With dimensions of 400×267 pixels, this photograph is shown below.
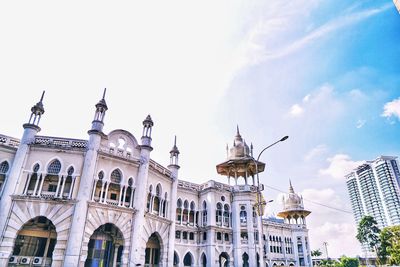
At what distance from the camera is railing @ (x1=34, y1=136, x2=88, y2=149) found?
23469 millimetres

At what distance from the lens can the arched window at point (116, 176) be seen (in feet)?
82.3

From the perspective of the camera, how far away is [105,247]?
2428cm

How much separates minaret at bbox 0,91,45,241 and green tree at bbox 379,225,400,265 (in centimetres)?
5434

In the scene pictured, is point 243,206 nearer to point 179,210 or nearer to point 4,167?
point 179,210

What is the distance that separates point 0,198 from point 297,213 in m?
49.9

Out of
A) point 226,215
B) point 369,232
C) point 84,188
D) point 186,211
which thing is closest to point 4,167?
point 84,188

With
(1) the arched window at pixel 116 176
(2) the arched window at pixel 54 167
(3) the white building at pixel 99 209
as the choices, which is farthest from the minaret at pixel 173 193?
(2) the arched window at pixel 54 167

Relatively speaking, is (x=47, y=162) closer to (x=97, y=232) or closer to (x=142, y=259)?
(x=97, y=232)

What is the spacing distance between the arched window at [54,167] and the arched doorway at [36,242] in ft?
14.0

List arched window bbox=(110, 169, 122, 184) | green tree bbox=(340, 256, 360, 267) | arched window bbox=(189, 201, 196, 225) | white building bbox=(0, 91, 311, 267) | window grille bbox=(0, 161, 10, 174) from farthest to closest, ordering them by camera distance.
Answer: green tree bbox=(340, 256, 360, 267) < arched window bbox=(189, 201, 196, 225) < arched window bbox=(110, 169, 122, 184) < window grille bbox=(0, 161, 10, 174) < white building bbox=(0, 91, 311, 267)

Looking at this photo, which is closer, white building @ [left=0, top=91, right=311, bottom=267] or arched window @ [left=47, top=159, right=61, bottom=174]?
white building @ [left=0, top=91, right=311, bottom=267]

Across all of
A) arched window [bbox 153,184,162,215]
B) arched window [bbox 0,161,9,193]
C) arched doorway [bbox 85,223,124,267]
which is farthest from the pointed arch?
arched window [bbox 0,161,9,193]

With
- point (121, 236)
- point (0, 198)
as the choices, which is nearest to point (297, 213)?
point (121, 236)

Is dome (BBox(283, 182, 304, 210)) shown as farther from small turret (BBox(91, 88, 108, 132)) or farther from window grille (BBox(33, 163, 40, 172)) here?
window grille (BBox(33, 163, 40, 172))
